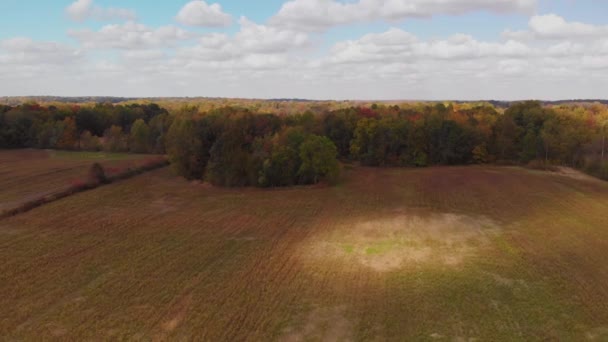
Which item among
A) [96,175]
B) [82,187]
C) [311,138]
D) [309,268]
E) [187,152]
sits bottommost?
[309,268]

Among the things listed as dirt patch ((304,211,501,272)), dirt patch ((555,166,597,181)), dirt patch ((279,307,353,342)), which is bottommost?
dirt patch ((279,307,353,342))

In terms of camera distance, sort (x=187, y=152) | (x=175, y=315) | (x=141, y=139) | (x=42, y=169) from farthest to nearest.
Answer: (x=141, y=139), (x=42, y=169), (x=187, y=152), (x=175, y=315)

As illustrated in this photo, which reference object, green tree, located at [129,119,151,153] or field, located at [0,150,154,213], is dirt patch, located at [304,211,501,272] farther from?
green tree, located at [129,119,151,153]

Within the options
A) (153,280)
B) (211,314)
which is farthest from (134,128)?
(211,314)

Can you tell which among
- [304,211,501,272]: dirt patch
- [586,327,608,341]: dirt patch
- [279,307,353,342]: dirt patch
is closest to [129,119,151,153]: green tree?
[304,211,501,272]: dirt patch

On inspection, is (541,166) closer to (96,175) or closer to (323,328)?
(323,328)

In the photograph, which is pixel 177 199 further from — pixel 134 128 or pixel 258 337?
pixel 134 128

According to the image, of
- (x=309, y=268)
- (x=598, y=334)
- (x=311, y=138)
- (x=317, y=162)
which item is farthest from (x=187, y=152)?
(x=598, y=334)
